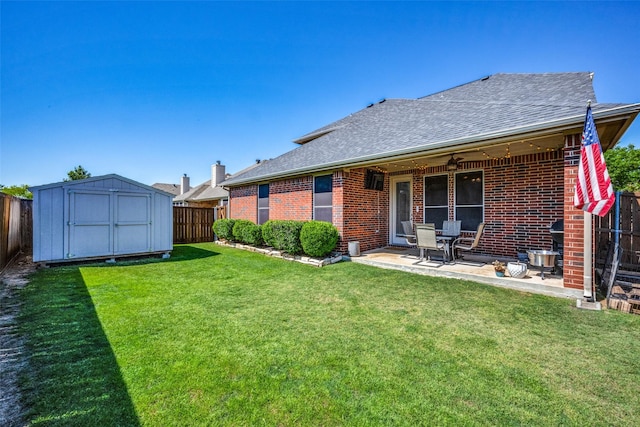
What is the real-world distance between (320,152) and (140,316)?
25.7 ft

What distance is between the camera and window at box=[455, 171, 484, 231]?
26.9 feet

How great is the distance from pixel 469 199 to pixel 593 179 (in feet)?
15.2

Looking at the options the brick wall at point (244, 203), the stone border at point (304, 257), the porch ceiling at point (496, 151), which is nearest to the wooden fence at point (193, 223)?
the brick wall at point (244, 203)

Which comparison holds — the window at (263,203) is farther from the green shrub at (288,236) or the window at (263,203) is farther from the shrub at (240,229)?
the green shrub at (288,236)

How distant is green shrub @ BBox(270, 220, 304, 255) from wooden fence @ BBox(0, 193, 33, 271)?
6.91 metres

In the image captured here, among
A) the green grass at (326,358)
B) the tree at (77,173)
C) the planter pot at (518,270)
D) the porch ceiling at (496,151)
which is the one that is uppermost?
the tree at (77,173)

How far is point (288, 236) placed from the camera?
339 inches

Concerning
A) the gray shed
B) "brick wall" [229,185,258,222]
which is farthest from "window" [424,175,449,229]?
the gray shed

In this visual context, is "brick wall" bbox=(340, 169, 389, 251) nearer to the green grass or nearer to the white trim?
the white trim

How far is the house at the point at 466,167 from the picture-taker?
496 centimetres

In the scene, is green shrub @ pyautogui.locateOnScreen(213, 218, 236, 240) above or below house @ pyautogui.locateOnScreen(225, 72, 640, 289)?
below

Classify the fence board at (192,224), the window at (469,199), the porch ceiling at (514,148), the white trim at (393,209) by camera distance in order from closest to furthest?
the porch ceiling at (514,148)
the window at (469,199)
the white trim at (393,209)
the fence board at (192,224)

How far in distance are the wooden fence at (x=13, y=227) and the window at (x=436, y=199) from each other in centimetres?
1200

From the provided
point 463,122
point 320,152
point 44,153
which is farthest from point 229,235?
point 44,153
